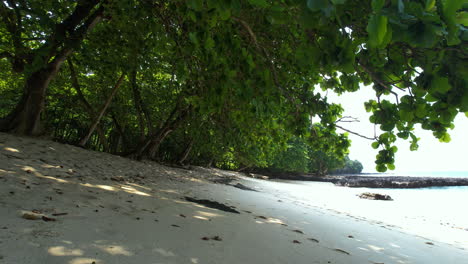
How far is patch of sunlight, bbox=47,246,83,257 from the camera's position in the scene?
1.45 meters

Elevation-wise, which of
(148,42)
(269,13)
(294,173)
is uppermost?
(148,42)

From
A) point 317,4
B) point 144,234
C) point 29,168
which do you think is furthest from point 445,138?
point 29,168

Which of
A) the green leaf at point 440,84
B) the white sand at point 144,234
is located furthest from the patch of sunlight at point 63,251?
the green leaf at point 440,84

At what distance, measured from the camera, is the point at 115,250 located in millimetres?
1636

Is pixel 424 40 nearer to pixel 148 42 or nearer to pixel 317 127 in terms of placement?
pixel 317 127

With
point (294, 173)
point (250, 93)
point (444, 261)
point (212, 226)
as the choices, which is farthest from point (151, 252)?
point (294, 173)

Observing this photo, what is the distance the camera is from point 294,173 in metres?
33.8

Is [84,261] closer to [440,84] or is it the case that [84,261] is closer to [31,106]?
[440,84]

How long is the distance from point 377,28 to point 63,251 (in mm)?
1960

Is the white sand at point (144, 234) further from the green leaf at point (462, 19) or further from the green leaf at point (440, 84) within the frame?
the green leaf at point (462, 19)

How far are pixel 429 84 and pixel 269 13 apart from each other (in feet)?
3.66

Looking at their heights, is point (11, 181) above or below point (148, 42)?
below

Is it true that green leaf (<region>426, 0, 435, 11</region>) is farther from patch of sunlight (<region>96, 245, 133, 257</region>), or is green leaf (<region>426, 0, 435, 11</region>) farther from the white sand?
patch of sunlight (<region>96, 245, 133, 257</region>)

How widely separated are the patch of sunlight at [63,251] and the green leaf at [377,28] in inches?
73.9
